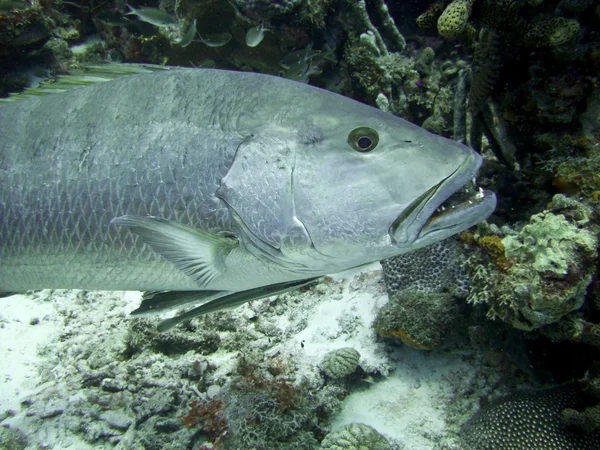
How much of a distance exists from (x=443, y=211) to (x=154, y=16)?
647 cm

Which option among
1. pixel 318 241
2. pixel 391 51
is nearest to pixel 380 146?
pixel 318 241

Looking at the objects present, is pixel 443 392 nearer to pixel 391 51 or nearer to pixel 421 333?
pixel 421 333

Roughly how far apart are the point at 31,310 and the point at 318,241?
4698 millimetres

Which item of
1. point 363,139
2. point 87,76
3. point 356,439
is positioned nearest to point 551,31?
point 363,139

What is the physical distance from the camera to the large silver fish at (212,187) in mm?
1600

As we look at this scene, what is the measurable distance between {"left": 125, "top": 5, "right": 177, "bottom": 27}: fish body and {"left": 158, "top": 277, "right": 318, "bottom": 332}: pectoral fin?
5783mm

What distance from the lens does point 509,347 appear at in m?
3.49

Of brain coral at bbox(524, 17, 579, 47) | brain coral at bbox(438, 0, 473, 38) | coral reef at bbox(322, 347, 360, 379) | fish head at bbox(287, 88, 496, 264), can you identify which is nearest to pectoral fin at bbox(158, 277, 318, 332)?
fish head at bbox(287, 88, 496, 264)

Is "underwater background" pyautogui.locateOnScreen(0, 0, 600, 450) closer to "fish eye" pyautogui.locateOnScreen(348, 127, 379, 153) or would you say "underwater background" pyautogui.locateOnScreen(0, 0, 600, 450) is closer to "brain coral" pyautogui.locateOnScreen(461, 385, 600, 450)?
"brain coral" pyautogui.locateOnScreen(461, 385, 600, 450)

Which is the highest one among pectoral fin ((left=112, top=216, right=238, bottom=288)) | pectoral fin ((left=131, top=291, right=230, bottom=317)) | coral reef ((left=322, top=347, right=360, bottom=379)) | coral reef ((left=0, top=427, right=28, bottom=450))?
pectoral fin ((left=112, top=216, right=238, bottom=288))

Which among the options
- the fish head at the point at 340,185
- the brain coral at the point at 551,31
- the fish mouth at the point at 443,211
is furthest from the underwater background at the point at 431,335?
the fish mouth at the point at 443,211

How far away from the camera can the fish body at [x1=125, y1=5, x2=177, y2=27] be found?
19.6 ft

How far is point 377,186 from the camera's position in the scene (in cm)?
160

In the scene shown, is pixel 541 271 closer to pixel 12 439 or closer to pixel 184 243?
pixel 184 243
